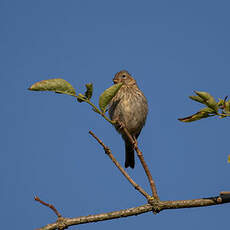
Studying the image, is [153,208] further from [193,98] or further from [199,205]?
[193,98]

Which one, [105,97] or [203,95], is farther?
[105,97]

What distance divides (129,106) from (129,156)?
75.8 inches

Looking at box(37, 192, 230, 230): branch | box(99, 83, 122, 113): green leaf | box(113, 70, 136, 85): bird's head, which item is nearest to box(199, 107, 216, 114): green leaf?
box(37, 192, 230, 230): branch

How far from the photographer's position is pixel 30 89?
249cm

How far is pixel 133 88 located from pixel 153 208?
18.0 ft

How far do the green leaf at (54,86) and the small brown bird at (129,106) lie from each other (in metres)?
4.59

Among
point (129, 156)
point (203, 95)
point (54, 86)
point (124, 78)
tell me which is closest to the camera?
point (203, 95)

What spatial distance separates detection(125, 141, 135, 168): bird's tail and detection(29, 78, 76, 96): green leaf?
637 centimetres

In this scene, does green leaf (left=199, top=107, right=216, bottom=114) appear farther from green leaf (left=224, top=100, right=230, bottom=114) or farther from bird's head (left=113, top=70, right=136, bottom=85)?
bird's head (left=113, top=70, right=136, bottom=85)

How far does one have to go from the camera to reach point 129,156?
29.5ft

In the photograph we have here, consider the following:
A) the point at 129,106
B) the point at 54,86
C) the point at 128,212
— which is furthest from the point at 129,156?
the point at 54,86

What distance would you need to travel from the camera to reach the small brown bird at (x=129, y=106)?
7508 millimetres

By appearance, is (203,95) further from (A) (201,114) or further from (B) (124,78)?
(B) (124,78)

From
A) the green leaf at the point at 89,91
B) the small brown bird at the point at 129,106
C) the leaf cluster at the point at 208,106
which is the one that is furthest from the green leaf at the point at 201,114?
the small brown bird at the point at 129,106
